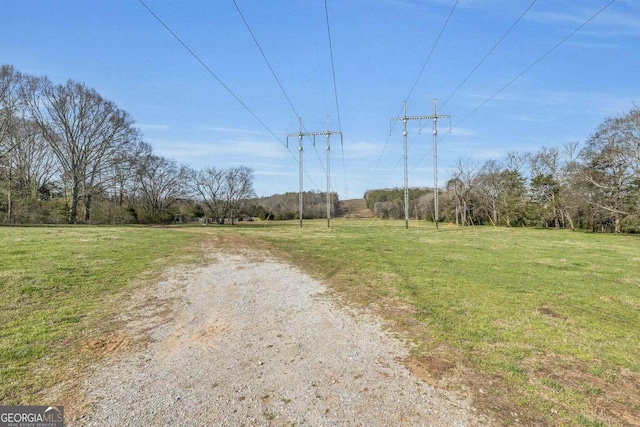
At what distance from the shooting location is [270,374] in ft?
11.2

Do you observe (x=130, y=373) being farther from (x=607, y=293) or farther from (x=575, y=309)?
(x=607, y=293)

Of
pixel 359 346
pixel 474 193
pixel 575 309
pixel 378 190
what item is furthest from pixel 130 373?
pixel 378 190

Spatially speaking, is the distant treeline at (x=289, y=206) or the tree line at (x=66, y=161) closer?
the tree line at (x=66, y=161)

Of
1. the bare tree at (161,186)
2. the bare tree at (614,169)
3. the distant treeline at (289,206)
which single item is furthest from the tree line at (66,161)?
the bare tree at (614,169)

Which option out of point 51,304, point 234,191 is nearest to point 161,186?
point 234,191

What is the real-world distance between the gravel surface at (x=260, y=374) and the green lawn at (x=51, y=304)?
0.55 meters

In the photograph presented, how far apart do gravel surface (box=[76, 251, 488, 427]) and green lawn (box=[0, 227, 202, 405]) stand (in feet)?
1.82

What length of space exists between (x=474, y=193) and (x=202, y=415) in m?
56.8

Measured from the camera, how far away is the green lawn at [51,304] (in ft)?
11.0

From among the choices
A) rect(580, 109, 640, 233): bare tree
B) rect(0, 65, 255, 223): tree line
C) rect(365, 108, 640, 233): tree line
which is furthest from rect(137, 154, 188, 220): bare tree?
rect(580, 109, 640, 233): bare tree

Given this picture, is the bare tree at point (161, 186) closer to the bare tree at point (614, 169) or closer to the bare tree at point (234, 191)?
the bare tree at point (234, 191)

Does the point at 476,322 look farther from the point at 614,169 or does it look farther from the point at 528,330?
the point at 614,169

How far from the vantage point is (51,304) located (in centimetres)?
570

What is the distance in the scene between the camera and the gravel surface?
2719 millimetres
